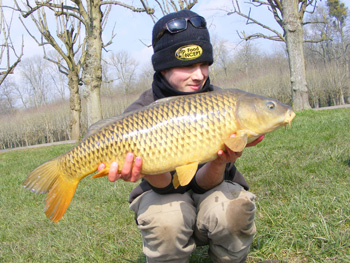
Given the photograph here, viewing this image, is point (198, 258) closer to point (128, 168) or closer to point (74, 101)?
point (128, 168)

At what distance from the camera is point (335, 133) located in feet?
12.9

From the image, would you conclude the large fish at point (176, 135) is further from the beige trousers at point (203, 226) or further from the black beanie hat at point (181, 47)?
the black beanie hat at point (181, 47)

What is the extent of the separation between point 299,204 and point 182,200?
77 centimetres

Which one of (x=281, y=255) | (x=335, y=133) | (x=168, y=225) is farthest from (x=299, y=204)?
(x=335, y=133)

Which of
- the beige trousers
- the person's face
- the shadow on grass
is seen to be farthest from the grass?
the person's face

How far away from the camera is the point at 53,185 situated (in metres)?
1.41

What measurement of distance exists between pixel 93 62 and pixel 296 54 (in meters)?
5.32

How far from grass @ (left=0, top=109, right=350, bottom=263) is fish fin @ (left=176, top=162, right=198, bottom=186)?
0.67m

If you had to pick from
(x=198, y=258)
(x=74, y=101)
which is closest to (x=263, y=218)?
(x=198, y=258)

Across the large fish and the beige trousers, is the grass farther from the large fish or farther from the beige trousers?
the large fish

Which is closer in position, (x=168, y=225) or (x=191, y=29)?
(x=168, y=225)

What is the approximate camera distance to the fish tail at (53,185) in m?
1.39

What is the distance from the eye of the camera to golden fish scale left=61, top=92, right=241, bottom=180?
4.13 feet

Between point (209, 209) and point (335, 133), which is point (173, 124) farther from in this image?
point (335, 133)
